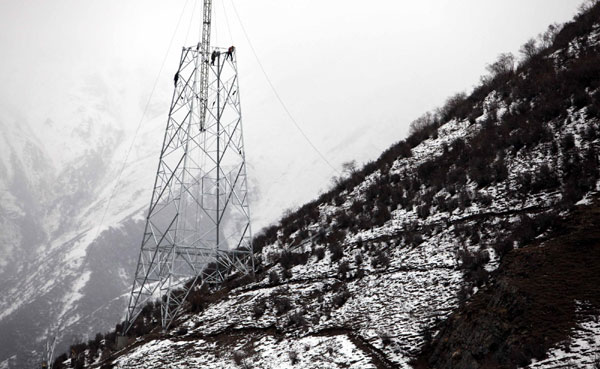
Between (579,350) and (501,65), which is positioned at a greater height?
(501,65)

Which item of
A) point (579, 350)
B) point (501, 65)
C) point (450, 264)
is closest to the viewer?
point (579, 350)

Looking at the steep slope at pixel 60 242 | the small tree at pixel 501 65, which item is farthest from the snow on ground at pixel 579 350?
the steep slope at pixel 60 242

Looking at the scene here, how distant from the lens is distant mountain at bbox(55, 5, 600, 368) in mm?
8578

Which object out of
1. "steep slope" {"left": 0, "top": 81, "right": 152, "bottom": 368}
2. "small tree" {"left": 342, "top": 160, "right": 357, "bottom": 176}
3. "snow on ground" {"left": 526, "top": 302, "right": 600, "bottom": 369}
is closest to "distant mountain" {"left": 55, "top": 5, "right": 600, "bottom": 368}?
"snow on ground" {"left": 526, "top": 302, "right": 600, "bottom": 369}

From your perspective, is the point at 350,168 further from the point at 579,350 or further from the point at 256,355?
the point at 579,350

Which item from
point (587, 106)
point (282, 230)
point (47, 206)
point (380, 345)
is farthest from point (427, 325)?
point (47, 206)

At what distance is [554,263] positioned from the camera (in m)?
9.09

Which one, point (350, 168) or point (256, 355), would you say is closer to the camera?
point (256, 355)

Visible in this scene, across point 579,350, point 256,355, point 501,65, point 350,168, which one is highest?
point 501,65

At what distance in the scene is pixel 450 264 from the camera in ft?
40.5

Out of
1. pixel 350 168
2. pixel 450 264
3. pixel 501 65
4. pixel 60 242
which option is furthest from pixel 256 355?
pixel 60 242

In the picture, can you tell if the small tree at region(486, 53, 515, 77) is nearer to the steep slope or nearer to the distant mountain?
the distant mountain

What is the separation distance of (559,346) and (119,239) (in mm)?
95314

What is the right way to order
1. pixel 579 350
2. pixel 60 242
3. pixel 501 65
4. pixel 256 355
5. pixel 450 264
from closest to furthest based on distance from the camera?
pixel 579 350 < pixel 256 355 < pixel 450 264 < pixel 501 65 < pixel 60 242
